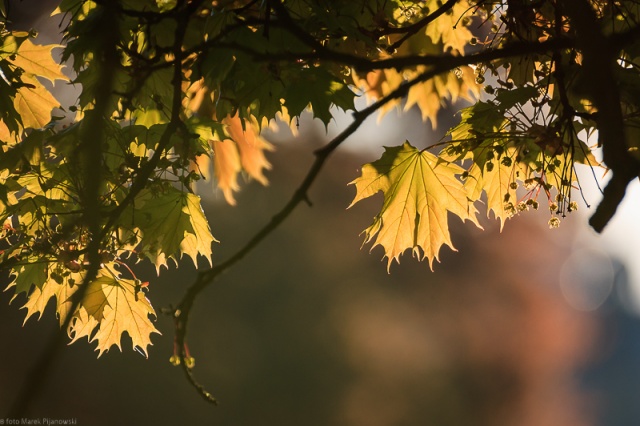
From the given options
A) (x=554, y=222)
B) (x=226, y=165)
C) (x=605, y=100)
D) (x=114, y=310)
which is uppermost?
(x=226, y=165)

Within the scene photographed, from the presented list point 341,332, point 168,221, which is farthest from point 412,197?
point 341,332

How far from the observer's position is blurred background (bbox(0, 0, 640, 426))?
8.37 metres

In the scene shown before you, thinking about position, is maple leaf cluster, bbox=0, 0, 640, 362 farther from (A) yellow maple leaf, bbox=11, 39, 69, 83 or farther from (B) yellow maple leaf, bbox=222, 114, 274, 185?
(B) yellow maple leaf, bbox=222, 114, 274, 185

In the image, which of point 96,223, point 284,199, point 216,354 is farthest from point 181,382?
point 96,223

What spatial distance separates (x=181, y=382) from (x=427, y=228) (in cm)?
666

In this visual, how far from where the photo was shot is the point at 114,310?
2604 mm

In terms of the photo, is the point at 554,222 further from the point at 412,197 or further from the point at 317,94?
the point at 317,94

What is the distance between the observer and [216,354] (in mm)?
8727

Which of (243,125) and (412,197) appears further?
(412,197)

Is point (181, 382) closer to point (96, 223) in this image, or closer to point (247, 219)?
point (247, 219)

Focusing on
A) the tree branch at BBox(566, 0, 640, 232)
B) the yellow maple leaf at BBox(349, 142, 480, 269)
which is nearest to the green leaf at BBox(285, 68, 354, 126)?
the yellow maple leaf at BBox(349, 142, 480, 269)

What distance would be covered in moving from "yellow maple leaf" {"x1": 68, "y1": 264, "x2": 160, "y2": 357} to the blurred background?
5.58 m

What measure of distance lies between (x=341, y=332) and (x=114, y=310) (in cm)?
710

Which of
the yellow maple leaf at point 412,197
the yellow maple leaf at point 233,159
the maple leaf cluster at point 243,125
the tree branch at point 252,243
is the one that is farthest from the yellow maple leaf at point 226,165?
the tree branch at point 252,243
